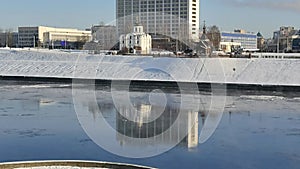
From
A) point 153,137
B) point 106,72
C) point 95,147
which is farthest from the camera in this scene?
point 106,72

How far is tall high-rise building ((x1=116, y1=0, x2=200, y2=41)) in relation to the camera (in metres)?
52.0

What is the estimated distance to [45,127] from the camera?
10.6 metres

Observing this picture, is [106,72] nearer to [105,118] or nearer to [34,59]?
[34,59]

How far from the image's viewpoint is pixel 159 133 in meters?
9.98

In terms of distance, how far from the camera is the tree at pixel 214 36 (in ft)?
173

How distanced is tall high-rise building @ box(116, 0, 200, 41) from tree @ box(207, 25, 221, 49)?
1.64m

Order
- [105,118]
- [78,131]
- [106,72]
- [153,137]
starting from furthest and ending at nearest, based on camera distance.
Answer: [106,72]
[105,118]
[78,131]
[153,137]

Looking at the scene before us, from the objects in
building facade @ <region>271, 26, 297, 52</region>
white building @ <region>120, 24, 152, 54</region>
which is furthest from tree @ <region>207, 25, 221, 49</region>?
white building @ <region>120, 24, 152, 54</region>

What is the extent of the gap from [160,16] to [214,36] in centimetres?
741

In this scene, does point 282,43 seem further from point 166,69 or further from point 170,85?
point 170,85

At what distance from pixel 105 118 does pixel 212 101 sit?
548 centimetres

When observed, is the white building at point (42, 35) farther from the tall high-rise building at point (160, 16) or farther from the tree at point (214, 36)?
the tree at point (214, 36)

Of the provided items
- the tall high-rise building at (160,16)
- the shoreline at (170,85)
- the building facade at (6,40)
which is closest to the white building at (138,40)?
the tall high-rise building at (160,16)

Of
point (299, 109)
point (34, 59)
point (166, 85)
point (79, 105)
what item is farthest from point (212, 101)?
point (34, 59)
